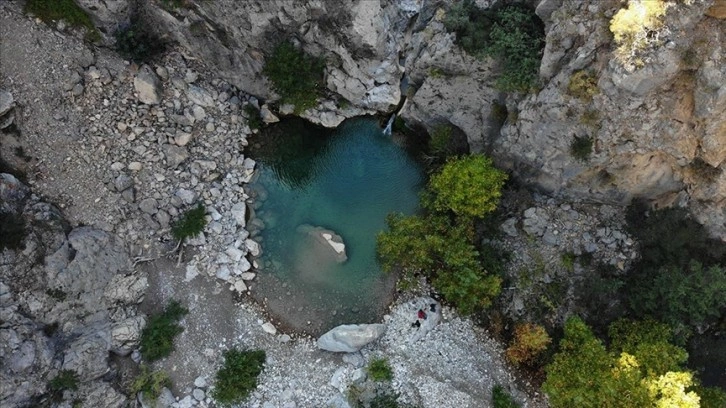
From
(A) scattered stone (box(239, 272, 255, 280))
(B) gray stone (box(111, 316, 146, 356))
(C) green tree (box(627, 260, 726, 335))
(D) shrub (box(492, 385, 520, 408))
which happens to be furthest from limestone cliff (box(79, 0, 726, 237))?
(B) gray stone (box(111, 316, 146, 356))

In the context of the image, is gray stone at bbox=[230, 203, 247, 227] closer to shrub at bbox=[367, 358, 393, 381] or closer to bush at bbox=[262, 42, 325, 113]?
bush at bbox=[262, 42, 325, 113]

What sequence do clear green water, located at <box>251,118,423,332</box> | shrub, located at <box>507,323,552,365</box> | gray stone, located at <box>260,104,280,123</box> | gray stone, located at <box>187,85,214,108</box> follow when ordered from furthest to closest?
gray stone, located at <box>260,104,280,123</box> → gray stone, located at <box>187,85,214,108</box> → clear green water, located at <box>251,118,423,332</box> → shrub, located at <box>507,323,552,365</box>

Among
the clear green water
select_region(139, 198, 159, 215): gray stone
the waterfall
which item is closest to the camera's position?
select_region(139, 198, 159, 215): gray stone

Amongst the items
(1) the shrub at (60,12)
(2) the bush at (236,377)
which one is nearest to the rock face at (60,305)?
(2) the bush at (236,377)

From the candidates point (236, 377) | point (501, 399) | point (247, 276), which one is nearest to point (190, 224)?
point (247, 276)

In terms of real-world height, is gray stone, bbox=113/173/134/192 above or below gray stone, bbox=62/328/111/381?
above

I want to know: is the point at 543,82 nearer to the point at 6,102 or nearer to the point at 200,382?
the point at 200,382
